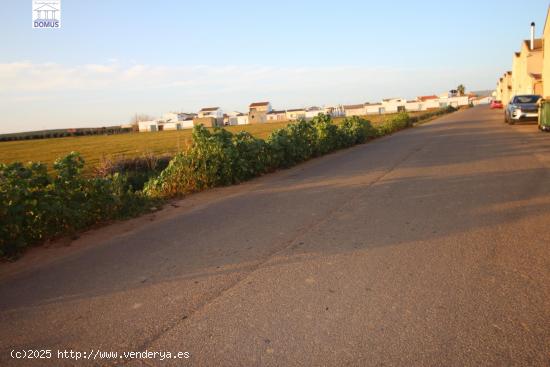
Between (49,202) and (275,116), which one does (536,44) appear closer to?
(49,202)

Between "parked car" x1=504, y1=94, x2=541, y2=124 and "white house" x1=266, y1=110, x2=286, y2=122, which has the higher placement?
"white house" x1=266, y1=110, x2=286, y2=122

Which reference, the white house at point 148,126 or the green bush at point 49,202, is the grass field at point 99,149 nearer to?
the green bush at point 49,202

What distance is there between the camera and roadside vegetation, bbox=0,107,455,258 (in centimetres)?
592

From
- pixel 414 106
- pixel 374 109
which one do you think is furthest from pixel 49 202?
pixel 374 109

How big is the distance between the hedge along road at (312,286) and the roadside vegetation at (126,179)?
24.2 inches

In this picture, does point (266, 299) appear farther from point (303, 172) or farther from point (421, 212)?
point (303, 172)

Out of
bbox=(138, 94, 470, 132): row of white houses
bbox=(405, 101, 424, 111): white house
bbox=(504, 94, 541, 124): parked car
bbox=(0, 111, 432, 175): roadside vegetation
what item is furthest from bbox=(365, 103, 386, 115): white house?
bbox=(504, 94, 541, 124): parked car

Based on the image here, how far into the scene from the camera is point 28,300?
162 inches

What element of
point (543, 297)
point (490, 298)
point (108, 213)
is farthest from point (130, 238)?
point (543, 297)

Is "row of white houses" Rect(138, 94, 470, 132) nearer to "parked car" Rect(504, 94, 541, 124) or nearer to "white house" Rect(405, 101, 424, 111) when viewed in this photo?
"white house" Rect(405, 101, 424, 111)

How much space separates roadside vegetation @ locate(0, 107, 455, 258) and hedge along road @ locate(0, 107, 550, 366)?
62 centimetres

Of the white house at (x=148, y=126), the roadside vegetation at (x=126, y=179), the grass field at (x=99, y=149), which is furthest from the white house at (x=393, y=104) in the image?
the roadside vegetation at (x=126, y=179)

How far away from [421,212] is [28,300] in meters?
5.17

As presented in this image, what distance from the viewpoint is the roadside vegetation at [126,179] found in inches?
233
